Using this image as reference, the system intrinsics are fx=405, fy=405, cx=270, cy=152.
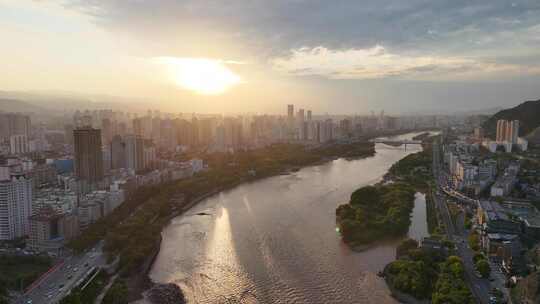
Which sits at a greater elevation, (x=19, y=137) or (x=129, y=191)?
(x=19, y=137)

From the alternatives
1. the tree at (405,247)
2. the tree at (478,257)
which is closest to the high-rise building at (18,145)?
the tree at (405,247)

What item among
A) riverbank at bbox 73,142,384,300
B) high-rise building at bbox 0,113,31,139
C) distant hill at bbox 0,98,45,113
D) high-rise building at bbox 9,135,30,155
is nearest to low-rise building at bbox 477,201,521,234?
riverbank at bbox 73,142,384,300

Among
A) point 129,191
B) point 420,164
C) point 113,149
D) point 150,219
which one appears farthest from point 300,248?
point 420,164

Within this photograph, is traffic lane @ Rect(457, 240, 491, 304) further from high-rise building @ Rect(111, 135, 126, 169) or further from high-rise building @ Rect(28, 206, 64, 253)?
high-rise building @ Rect(111, 135, 126, 169)

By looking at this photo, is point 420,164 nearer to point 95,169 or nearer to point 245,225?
point 245,225

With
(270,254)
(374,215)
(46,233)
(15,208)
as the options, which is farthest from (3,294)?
(374,215)
